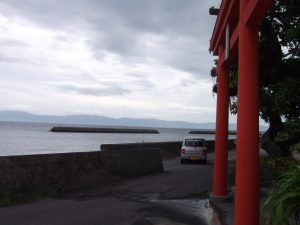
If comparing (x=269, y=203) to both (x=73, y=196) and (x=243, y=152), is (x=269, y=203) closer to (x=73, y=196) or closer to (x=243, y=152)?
(x=243, y=152)

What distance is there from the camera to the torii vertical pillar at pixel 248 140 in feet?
23.2

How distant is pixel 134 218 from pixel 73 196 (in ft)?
11.9

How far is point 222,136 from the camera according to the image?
11977 millimetres

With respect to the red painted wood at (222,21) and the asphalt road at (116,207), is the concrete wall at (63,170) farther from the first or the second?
the red painted wood at (222,21)

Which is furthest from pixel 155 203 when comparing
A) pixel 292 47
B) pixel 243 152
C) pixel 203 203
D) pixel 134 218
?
pixel 292 47

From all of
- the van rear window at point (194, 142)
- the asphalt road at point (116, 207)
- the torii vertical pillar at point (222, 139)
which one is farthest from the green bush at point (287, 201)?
the van rear window at point (194, 142)

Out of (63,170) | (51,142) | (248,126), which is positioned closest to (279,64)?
(63,170)

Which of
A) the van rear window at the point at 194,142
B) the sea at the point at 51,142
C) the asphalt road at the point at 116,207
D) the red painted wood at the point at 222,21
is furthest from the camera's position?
the sea at the point at 51,142

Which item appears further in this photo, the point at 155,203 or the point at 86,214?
the point at 155,203

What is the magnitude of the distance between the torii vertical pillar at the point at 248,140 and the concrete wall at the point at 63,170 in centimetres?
740

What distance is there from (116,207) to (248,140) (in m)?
5.75

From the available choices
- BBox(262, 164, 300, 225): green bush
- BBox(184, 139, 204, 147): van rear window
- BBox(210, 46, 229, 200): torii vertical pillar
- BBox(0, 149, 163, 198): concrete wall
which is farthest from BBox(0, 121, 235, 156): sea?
BBox(262, 164, 300, 225): green bush

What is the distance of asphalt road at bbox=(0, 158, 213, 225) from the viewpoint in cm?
1028

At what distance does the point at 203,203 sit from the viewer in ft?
43.1
